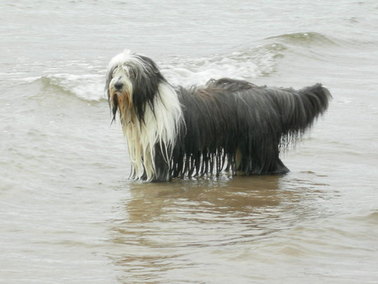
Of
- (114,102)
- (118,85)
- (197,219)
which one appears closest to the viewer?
(197,219)

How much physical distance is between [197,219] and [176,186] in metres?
1.28

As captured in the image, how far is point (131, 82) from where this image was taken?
7789 mm

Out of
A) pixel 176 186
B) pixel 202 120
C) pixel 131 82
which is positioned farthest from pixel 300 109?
pixel 131 82

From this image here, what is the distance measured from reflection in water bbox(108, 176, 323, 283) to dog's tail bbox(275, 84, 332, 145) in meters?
0.45

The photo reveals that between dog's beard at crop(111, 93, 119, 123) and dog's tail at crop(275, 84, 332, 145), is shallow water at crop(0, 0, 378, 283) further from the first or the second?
dog's beard at crop(111, 93, 119, 123)

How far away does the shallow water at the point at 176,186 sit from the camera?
5711 millimetres

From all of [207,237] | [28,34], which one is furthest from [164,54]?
[207,237]

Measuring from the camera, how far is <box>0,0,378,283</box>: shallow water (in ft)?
18.7

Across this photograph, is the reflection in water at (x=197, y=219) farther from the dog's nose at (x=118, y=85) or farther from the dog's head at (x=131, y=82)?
the dog's nose at (x=118, y=85)

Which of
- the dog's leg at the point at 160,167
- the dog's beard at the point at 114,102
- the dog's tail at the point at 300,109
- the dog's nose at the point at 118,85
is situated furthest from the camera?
the dog's tail at the point at 300,109

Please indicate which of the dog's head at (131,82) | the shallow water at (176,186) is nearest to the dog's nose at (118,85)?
the dog's head at (131,82)

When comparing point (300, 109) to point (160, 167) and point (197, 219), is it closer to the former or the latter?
point (160, 167)

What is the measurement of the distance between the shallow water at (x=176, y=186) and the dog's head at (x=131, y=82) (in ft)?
2.23

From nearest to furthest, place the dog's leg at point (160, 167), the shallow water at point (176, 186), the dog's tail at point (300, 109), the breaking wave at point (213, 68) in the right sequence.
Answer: the shallow water at point (176, 186) → the dog's leg at point (160, 167) → the dog's tail at point (300, 109) → the breaking wave at point (213, 68)
